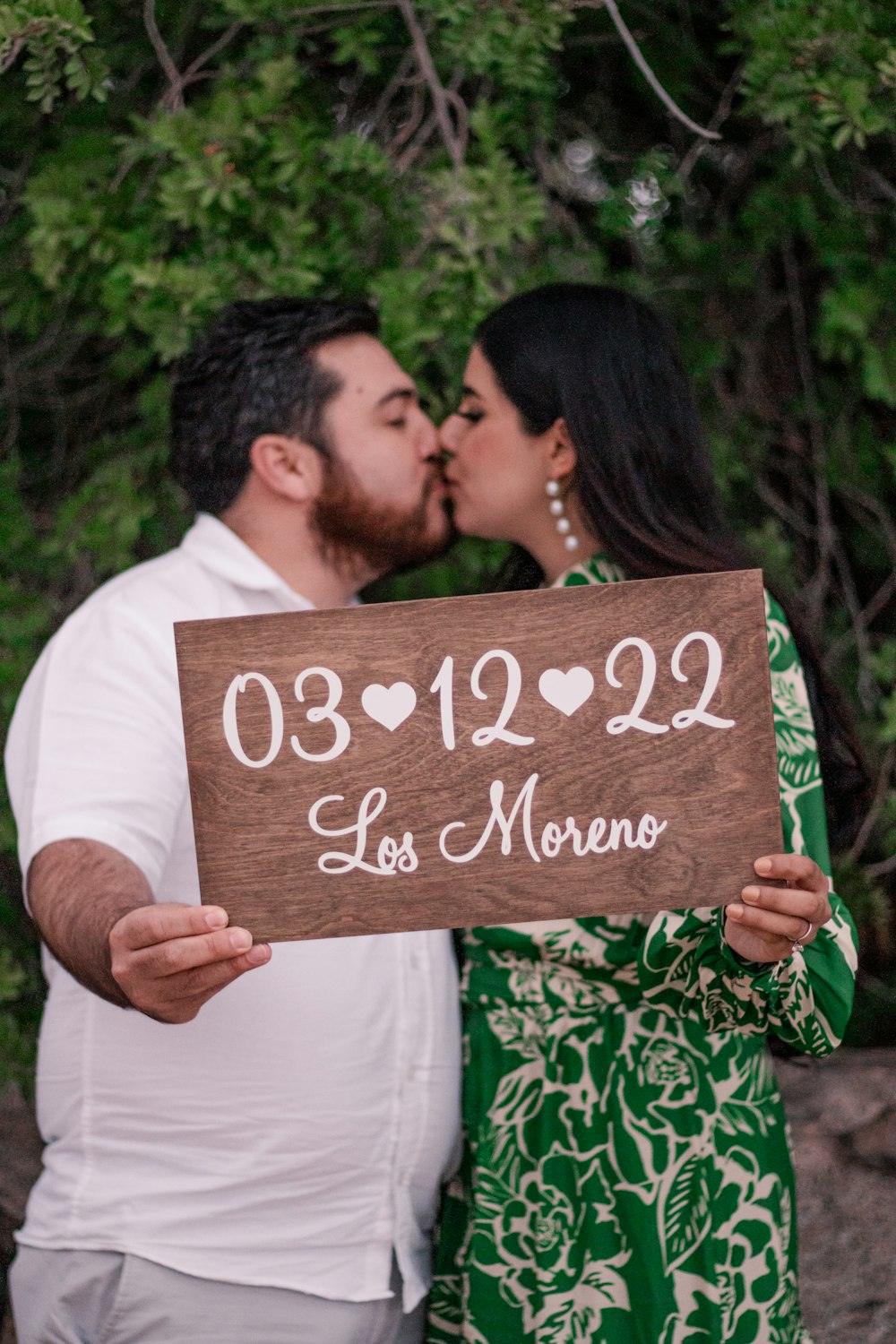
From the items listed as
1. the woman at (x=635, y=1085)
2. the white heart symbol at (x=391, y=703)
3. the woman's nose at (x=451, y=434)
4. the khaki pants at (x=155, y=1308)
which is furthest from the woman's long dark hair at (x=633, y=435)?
the khaki pants at (x=155, y=1308)

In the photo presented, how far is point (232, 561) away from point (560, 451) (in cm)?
52

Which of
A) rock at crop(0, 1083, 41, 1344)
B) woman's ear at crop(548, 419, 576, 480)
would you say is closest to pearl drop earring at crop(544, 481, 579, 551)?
woman's ear at crop(548, 419, 576, 480)

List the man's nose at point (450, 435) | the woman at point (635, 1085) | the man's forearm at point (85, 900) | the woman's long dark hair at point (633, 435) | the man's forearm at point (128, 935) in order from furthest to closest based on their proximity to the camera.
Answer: the man's nose at point (450, 435) → the woman's long dark hair at point (633, 435) → the woman at point (635, 1085) → the man's forearm at point (85, 900) → the man's forearm at point (128, 935)

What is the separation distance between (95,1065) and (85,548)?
1200 mm

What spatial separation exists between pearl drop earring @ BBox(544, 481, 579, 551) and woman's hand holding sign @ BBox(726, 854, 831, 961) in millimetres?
677

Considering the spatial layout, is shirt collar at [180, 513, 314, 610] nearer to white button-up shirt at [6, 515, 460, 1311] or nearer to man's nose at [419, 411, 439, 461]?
white button-up shirt at [6, 515, 460, 1311]

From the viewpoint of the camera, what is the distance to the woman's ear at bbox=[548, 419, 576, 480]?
5.74ft

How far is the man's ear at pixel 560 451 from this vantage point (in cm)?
175

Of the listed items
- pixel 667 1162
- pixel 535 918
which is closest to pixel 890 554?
pixel 667 1162

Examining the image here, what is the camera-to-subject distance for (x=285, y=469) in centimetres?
201

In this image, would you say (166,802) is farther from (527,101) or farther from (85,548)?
(527,101)

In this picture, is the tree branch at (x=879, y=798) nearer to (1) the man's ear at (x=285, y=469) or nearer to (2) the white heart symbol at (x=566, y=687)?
(1) the man's ear at (x=285, y=469)

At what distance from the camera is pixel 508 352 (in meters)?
1.83

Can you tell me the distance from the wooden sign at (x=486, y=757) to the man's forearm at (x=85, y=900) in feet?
0.64
